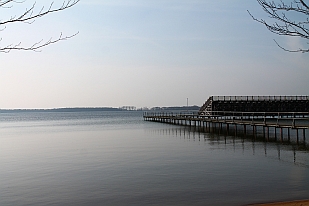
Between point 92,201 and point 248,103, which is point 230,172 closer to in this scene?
point 92,201

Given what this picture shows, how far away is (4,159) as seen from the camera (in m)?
22.7

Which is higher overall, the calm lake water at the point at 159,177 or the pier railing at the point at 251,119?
the pier railing at the point at 251,119

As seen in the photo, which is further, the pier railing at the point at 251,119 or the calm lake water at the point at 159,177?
the pier railing at the point at 251,119

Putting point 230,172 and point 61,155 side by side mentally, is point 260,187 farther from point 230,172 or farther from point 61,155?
point 61,155

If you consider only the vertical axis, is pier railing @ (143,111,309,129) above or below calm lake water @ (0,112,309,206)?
above

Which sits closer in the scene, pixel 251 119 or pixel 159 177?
pixel 159 177

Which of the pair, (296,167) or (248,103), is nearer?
(296,167)

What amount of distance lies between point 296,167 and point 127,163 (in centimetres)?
847

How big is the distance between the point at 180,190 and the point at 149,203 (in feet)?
6.13

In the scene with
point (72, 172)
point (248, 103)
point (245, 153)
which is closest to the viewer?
point (72, 172)

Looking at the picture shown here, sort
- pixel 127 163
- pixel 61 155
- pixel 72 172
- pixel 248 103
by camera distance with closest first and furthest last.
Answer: pixel 72 172, pixel 127 163, pixel 61 155, pixel 248 103

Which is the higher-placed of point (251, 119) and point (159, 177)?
point (251, 119)

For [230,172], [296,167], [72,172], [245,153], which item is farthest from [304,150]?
[72,172]

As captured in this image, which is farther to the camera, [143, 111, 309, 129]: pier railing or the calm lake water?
[143, 111, 309, 129]: pier railing
